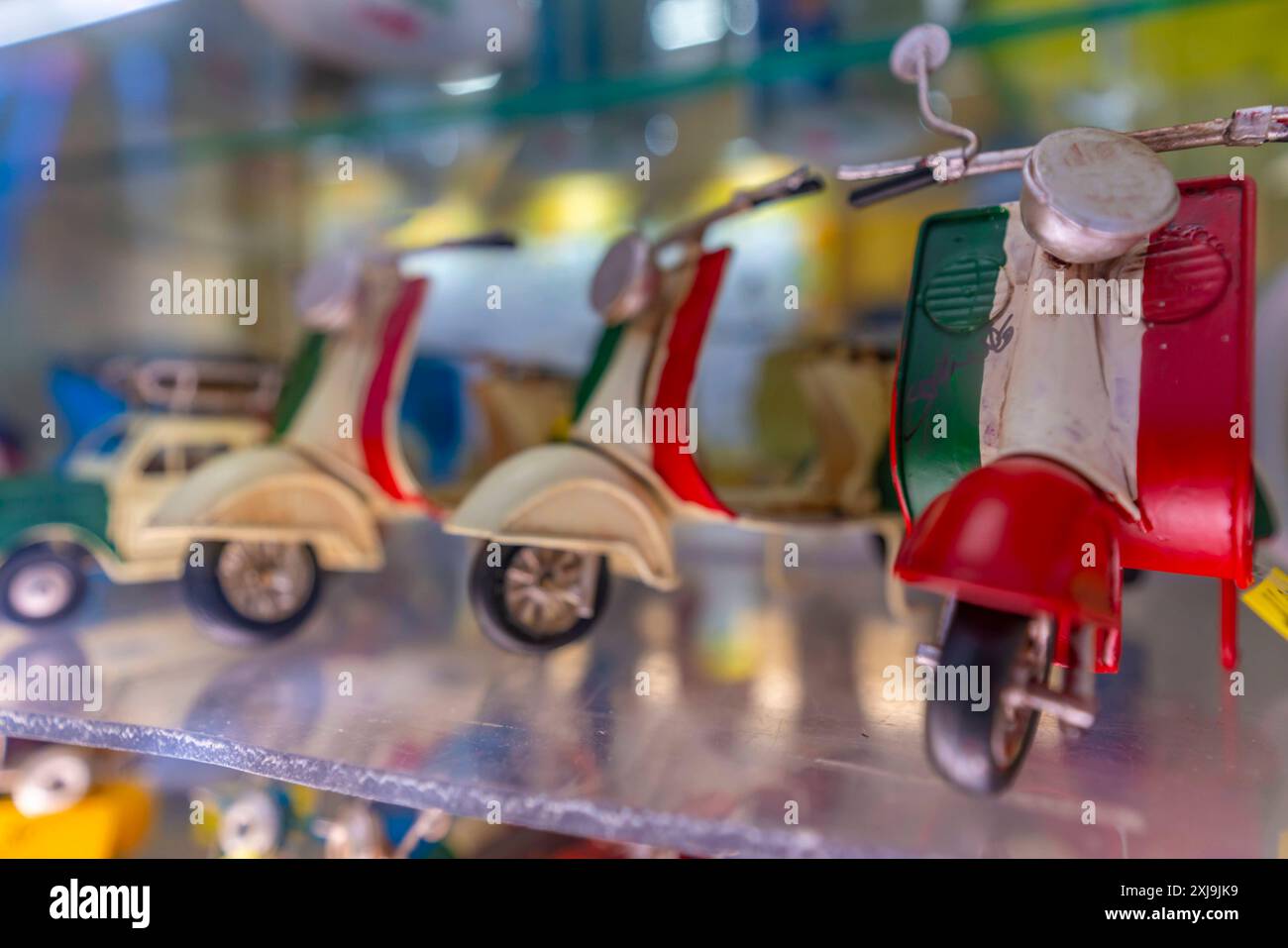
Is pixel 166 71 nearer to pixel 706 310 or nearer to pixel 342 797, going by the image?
pixel 706 310

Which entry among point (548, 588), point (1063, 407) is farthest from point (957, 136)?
point (548, 588)

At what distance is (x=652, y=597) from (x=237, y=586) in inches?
44.7

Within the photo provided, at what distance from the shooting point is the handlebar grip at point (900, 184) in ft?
4.55

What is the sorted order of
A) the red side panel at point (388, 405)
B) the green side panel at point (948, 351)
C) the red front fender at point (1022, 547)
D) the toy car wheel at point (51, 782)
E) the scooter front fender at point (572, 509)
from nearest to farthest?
the red front fender at point (1022, 547) → the green side panel at point (948, 351) → the toy car wheel at point (51, 782) → the scooter front fender at point (572, 509) → the red side panel at point (388, 405)

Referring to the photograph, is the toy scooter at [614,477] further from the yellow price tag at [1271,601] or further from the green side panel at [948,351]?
the yellow price tag at [1271,601]

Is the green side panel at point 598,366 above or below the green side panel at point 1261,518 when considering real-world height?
above

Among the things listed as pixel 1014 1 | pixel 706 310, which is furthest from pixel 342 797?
pixel 1014 1

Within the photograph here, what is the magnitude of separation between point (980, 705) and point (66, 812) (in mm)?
1549

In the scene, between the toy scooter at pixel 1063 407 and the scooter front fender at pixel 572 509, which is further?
the scooter front fender at pixel 572 509

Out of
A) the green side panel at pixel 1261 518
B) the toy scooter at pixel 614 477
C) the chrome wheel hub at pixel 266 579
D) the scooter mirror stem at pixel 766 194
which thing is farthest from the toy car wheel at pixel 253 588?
the green side panel at pixel 1261 518

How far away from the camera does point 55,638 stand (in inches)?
75.9

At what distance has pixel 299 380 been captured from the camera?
2.16 m

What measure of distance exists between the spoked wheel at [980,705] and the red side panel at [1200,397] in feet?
1.03

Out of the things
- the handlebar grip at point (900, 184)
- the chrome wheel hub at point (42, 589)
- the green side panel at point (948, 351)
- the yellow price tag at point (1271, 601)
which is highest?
the handlebar grip at point (900, 184)
